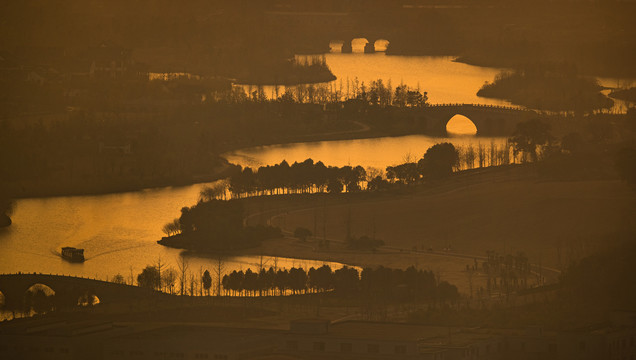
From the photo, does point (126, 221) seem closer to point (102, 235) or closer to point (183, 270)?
point (102, 235)

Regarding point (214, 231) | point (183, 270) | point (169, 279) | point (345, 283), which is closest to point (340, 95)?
point (214, 231)

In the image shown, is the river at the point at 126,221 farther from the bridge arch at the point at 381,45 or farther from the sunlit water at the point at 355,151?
the bridge arch at the point at 381,45

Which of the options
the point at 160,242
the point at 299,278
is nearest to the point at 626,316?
the point at 299,278

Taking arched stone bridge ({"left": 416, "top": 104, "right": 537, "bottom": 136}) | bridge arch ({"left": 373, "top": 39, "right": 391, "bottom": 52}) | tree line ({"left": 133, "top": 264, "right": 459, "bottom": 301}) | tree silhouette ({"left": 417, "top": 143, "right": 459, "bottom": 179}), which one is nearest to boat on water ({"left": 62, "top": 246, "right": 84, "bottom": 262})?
tree line ({"left": 133, "top": 264, "right": 459, "bottom": 301})

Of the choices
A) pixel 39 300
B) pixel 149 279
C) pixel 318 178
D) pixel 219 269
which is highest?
pixel 318 178

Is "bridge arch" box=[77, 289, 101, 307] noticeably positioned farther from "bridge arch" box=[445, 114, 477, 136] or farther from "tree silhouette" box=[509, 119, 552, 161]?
"bridge arch" box=[445, 114, 477, 136]

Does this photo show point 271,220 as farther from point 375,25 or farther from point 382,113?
point 375,25
